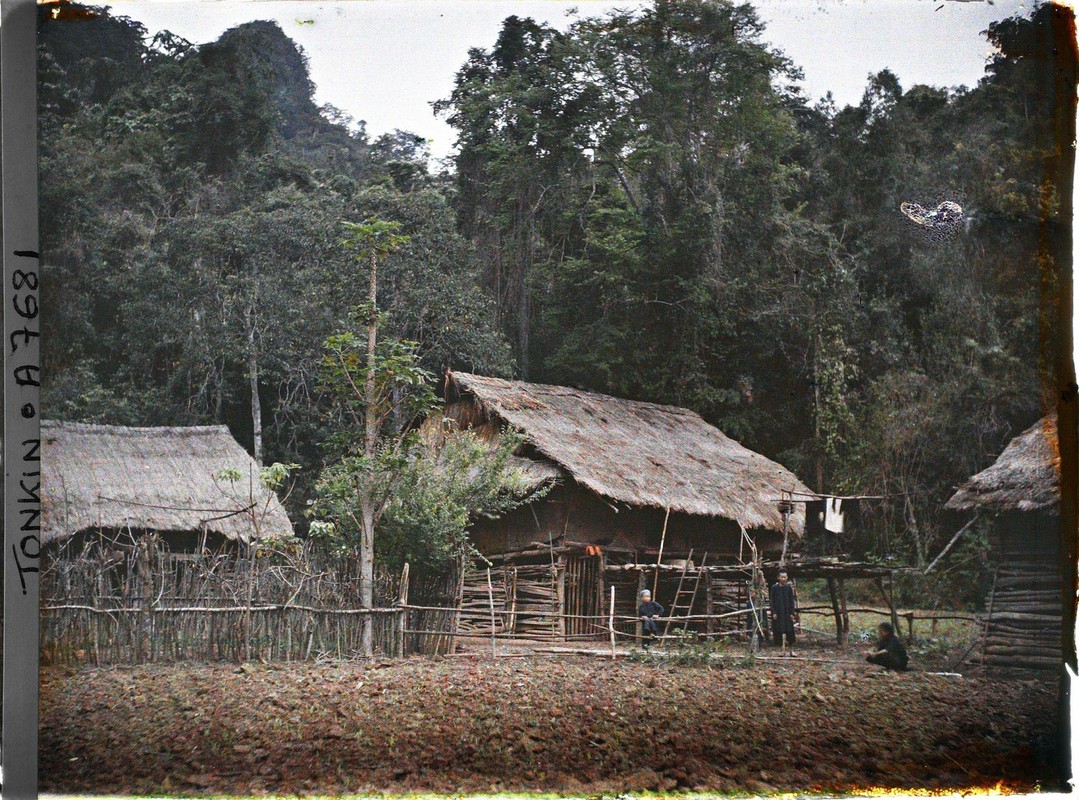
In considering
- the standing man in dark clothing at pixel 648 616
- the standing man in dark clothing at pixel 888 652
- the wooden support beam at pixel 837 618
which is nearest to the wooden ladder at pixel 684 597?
the standing man in dark clothing at pixel 648 616

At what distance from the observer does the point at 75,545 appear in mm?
7508

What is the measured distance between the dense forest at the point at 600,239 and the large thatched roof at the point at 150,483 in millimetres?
162

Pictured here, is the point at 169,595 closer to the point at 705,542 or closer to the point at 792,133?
the point at 705,542

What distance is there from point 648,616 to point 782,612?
1.02 meters

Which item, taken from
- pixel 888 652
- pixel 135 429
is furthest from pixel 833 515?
pixel 135 429

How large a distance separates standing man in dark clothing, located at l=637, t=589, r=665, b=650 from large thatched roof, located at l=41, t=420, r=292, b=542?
8.56 ft

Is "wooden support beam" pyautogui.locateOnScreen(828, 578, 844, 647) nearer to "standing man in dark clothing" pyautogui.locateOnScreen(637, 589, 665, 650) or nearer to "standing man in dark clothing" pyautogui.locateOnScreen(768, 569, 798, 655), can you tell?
"standing man in dark clothing" pyautogui.locateOnScreen(768, 569, 798, 655)

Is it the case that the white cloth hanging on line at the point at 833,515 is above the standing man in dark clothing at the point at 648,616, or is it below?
above

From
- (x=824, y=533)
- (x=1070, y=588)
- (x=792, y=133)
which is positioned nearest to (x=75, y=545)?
(x=824, y=533)

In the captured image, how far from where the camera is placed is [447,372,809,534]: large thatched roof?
8016mm

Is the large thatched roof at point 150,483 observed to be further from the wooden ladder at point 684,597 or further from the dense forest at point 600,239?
the wooden ladder at point 684,597

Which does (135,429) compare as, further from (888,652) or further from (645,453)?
(888,652)

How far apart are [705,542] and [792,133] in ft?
10.6

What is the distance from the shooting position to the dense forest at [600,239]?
7.86 meters
